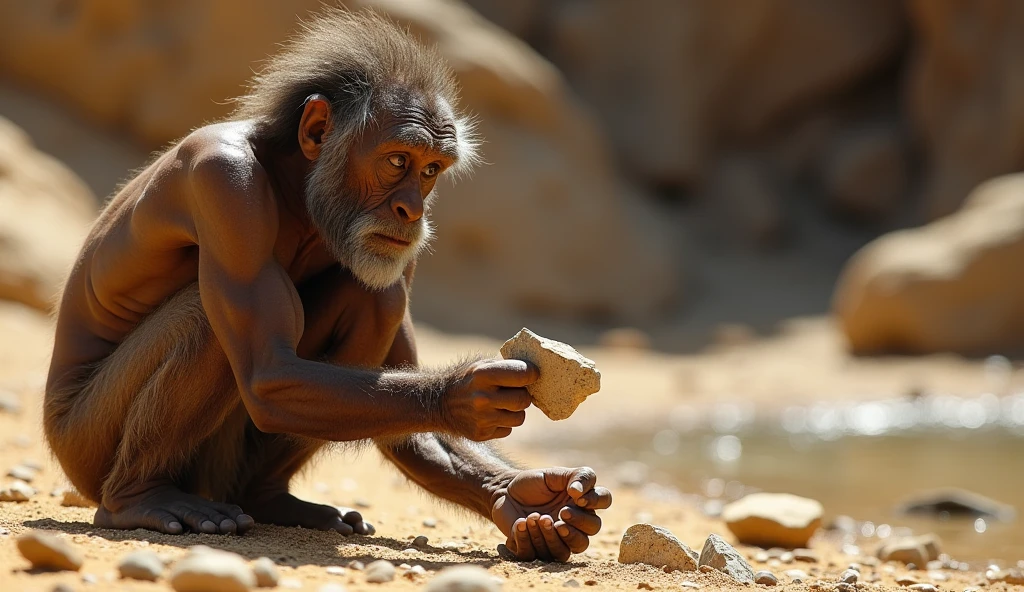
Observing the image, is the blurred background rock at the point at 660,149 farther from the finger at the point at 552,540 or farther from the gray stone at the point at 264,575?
the gray stone at the point at 264,575

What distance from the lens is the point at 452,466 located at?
14.2 feet

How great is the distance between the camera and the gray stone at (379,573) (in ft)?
10.7

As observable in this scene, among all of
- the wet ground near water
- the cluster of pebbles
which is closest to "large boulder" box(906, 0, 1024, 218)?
the wet ground near water

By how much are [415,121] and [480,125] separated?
37.7 feet

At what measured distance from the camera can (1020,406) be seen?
11156 mm

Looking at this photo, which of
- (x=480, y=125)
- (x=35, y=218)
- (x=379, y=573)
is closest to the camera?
(x=379, y=573)

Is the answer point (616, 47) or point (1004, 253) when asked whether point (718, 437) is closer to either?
point (1004, 253)

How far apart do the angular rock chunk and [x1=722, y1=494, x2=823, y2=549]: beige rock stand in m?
1.57

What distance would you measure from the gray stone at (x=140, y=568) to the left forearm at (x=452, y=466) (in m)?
1.32

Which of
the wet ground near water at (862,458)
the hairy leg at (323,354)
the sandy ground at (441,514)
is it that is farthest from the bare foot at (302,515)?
the wet ground near water at (862,458)

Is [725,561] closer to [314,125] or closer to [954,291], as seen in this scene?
[314,125]

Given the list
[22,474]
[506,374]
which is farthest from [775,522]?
[22,474]

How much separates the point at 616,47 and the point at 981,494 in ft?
39.8

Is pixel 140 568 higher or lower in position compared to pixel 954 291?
lower
